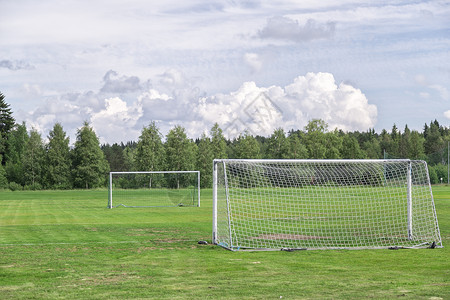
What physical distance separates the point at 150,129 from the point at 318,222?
52605 mm

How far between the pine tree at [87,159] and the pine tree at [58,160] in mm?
1350

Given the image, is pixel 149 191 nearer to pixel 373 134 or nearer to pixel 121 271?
pixel 121 271

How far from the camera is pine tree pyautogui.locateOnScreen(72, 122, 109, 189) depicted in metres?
73.5

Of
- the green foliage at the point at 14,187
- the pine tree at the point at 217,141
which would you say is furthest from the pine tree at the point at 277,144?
the green foliage at the point at 14,187

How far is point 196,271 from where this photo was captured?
31.4 feet

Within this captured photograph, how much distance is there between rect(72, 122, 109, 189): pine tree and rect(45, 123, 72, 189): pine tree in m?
1.35

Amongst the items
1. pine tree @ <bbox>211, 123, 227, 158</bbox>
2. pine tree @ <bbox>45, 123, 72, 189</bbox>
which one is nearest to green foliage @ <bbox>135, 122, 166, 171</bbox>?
pine tree @ <bbox>211, 123, 227, 158</bbox>

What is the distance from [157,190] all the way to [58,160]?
37.2m

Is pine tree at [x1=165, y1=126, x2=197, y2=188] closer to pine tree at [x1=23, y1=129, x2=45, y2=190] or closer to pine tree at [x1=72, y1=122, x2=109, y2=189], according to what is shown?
pine tree at [x1=72, y1=122, x2=109, y2=189]

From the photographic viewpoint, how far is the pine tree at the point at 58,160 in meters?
74.8

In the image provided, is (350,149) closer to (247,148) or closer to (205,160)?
(247,148)

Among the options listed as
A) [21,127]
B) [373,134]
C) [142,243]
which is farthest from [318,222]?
[373,134]

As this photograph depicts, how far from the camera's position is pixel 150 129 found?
7044 cm

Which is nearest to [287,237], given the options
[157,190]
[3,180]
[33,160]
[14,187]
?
[157,190]
